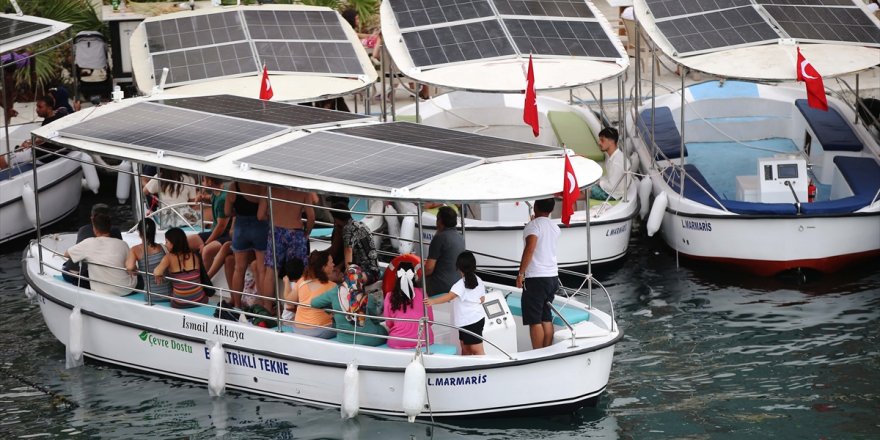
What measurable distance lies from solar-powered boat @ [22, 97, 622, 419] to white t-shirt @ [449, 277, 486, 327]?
23cm

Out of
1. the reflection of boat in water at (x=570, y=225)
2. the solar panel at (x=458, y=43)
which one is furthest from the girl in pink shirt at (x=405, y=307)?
the solar panel at (x=458, y=43)

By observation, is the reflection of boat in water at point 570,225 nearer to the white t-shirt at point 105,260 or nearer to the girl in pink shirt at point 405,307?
the girl in pink shirt at point 405,307

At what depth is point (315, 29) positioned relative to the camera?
19.8 m

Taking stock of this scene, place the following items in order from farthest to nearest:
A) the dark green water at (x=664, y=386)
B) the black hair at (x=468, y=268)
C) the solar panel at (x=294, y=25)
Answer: the solar panel at (x=294, y=25) < the dark green water at (x=664, y=386) < the black hair at (x=468, y=268)

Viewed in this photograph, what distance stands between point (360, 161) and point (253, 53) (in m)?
6.56

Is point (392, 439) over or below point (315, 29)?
below

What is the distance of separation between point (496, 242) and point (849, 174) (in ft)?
15.1

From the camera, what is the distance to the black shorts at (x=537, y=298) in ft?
43.1

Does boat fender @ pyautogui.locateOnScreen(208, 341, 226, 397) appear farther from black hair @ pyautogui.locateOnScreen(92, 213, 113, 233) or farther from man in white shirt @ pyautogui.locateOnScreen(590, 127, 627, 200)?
man in white shirt @ pyautogui.locateOnScreen(590, 127, 627, 200)

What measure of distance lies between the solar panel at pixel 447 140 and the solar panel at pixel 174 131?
2.92ft

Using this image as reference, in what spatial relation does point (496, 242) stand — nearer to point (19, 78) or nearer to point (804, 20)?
point (804, 20)

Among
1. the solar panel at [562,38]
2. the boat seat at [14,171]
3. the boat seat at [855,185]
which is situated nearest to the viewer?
the boat seat at [855,185]

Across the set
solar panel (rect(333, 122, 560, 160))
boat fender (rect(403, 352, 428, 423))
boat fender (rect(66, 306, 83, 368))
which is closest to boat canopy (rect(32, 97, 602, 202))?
solar panel (rect(333, 122, 560, 160))

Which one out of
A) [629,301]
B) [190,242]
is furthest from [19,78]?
[629,301]
